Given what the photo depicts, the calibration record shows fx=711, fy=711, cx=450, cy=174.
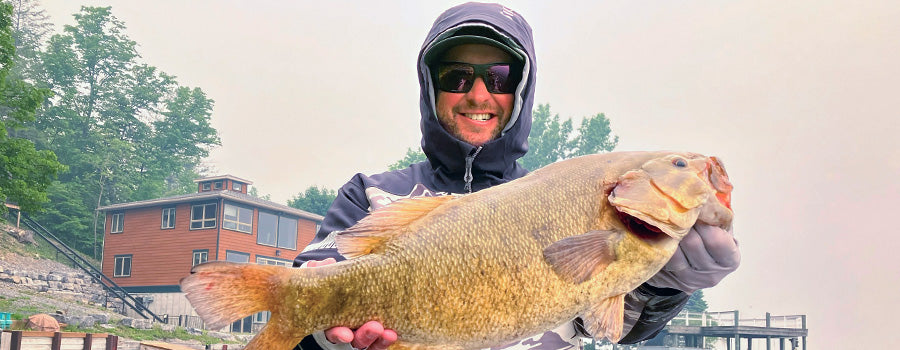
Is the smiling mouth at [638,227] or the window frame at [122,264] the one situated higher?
the smiling mouth at [638,227]

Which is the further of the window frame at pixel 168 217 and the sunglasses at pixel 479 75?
the window frame at pixel 168 217

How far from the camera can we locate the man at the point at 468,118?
3387 millimetres

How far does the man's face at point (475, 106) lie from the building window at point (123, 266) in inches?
1448

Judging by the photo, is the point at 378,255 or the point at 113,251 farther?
the point at 113,251

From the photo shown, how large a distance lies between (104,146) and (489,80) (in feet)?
172

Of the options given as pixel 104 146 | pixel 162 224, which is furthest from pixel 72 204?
pixel 162 224

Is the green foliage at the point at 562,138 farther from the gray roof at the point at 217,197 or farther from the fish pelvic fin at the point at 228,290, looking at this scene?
the fish pelvic fin at the point at 228,290

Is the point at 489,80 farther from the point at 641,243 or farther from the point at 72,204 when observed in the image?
the point at 72,204

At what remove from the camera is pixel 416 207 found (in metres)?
2.45

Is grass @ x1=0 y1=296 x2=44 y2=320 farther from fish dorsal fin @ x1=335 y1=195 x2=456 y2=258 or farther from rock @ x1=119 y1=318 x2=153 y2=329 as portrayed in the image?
fish dorsal fin @ x1=335 y1=195 x2=456 y2=258

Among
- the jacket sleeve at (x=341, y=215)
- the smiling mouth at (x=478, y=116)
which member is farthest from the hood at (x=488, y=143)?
the jacket sleeve at (x=341, y=215)

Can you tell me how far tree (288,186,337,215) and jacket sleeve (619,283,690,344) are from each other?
203ft

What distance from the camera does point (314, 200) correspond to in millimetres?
65125

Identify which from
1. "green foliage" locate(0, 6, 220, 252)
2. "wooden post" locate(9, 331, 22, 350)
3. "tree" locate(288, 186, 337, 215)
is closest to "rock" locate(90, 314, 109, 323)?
"wooden post" locate(9, 331, 22, 350)
